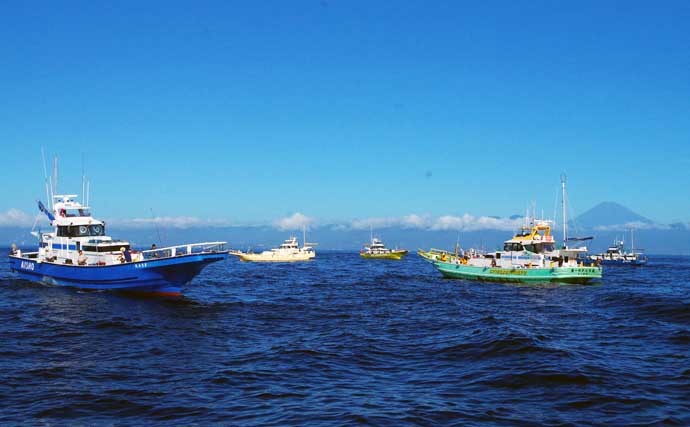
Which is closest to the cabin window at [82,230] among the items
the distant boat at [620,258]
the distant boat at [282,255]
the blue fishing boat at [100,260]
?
the blue fishing boat at [100,260]

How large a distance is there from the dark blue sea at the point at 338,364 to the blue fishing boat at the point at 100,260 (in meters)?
2.66

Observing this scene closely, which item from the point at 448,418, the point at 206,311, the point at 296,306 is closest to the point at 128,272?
the point at 206,311

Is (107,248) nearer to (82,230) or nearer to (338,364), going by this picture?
(82,230)

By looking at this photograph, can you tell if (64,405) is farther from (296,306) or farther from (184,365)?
(296,306)

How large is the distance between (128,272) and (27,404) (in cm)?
2493

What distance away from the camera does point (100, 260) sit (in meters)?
40.1

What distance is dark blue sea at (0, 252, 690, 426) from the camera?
1304 centimetres

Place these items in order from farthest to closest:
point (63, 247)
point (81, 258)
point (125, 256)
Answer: point (63, 247) → point (81, 258) → point (125, 256)

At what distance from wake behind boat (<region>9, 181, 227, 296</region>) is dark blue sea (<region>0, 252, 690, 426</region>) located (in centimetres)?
261

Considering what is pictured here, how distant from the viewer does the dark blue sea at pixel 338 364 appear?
13039 millimetres

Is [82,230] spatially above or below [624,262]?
above

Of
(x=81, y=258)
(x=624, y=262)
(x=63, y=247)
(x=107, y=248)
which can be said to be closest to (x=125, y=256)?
(x=107, y=248)

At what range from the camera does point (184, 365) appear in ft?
59.3

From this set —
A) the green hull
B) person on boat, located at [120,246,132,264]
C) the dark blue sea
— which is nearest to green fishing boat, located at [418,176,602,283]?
the green hull
